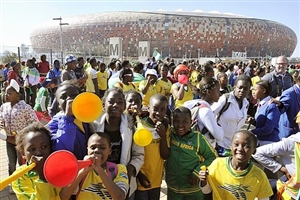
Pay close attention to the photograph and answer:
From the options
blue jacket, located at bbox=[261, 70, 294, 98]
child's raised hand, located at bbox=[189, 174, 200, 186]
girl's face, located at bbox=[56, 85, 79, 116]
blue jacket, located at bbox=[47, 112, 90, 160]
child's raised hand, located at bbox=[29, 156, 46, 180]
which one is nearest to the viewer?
Answer: child's raised hand, located at bbox=[29, 156, 46, 180]

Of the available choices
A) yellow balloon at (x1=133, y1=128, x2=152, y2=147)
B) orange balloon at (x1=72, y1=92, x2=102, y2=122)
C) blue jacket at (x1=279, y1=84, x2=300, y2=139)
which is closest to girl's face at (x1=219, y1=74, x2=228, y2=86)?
blue jacket at (x1=279, y1=84, x2=300, y2=139)

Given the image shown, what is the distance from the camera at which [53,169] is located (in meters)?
1.36

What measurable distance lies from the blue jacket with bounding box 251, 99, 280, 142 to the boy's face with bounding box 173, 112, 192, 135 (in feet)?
3.81

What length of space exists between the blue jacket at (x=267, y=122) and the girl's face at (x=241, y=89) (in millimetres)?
283

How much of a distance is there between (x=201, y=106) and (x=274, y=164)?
2.85 ft

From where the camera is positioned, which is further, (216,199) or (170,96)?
(170,96)

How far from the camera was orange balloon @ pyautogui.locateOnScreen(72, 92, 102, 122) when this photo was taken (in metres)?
1.81

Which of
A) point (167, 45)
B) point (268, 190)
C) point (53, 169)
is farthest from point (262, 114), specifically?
point (167, 45)

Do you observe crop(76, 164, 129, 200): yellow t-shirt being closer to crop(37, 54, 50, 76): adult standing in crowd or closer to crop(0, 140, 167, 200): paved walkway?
crop(0, 140, 167, 200): paved walkway

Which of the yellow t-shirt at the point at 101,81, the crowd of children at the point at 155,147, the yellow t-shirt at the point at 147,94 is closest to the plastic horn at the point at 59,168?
the crowd of children at the point at 155,147

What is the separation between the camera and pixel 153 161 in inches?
98.3

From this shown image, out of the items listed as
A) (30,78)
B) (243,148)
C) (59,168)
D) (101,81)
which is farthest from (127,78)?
(30,78)

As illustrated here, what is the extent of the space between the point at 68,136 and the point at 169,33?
80.1 m

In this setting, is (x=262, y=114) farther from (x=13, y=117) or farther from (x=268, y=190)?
(x=13, y=117)
